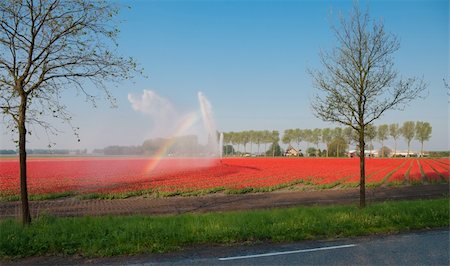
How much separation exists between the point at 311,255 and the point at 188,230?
319 centimetres

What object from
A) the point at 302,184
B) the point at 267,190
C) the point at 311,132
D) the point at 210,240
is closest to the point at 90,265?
the point at 210,240

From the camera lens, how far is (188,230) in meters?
9.38

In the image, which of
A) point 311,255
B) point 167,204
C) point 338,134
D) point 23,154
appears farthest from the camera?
point 338,134

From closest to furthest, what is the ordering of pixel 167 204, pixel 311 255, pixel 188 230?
pixel 311 255, pixel 188 230, pixel 167 204

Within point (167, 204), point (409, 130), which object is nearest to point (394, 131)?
point (409, 130)

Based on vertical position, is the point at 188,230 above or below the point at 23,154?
below

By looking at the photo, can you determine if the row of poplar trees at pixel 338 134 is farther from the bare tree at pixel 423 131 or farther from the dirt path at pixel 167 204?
the dirt path at pixel 167 204

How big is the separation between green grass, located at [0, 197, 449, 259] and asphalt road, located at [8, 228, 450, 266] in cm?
51

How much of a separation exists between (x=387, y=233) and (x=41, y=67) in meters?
10.2

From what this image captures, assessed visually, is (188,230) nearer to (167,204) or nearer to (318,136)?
(167,204)

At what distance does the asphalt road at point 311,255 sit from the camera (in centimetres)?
713

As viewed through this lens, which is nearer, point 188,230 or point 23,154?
point 188,230

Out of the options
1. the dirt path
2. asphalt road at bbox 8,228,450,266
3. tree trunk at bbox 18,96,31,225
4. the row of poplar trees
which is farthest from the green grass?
the row of poplar trees

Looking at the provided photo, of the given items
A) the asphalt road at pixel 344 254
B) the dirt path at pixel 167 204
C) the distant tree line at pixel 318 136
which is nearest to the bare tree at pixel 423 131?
the distant tree line at pixel 318 136
